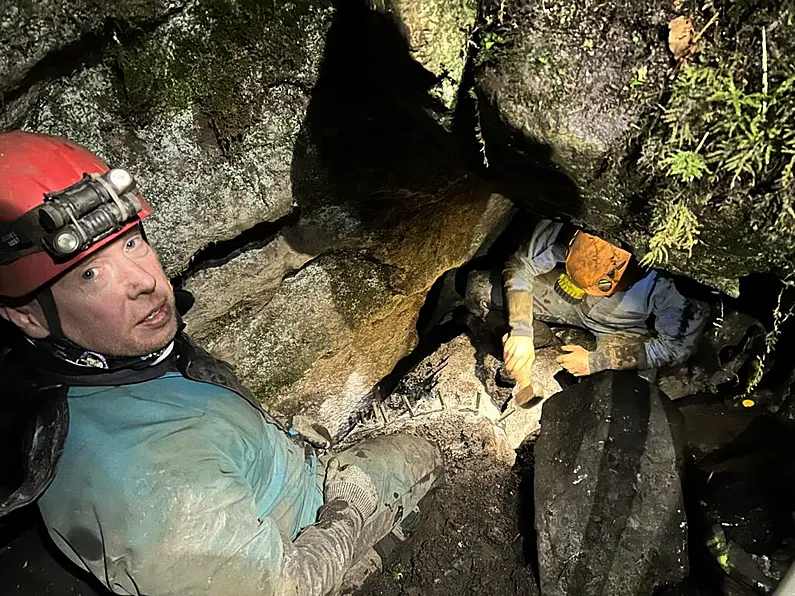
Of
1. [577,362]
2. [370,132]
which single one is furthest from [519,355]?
[370,132]

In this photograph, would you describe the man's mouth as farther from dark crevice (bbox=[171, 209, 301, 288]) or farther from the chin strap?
dark crevice (bbox=[171, 209, 301, 288])

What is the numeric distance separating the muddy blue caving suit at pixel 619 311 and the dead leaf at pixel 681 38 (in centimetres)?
204

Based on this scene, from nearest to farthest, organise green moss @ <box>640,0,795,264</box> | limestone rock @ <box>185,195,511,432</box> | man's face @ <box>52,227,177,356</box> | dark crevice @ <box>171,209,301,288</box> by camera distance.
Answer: green moss @ <box>640,0,795,264</box> → man's face @ <box>52,227,177,356</box> → dark crevice @ <box>171,209,301,288</box> → limestone rock @ <box>185,195,511,432</box>

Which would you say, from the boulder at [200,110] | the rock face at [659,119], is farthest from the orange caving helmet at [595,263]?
the boulder at [200,110]

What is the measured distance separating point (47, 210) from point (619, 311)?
3068mm

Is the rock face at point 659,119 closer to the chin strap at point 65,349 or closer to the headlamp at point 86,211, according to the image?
the headlamp at point 86,211

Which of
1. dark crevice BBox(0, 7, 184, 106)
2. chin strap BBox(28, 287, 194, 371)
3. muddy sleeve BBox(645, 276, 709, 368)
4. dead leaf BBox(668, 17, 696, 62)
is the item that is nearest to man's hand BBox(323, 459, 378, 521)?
chin strap BBox(28, 287, 194, 371)

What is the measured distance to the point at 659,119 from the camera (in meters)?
1.88

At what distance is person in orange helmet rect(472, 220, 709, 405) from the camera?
12.1 feet

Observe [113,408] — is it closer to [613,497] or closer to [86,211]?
[86,211]

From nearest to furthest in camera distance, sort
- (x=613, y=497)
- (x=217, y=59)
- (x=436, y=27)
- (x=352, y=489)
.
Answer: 1. (x=436, y=27)
2. (x=217, y=59)
3. (x=613, y=497)
4. (x=352, y=489)

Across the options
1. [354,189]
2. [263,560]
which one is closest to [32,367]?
[263,560]

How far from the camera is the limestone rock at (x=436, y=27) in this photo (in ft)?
6.69

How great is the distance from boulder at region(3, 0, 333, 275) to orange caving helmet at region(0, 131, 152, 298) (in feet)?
1.30
